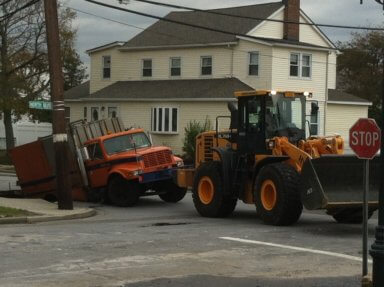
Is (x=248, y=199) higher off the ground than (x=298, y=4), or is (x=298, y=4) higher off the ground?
(x=298, y=4)

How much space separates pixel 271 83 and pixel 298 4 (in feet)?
17.8

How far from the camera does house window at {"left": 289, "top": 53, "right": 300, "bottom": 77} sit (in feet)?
122

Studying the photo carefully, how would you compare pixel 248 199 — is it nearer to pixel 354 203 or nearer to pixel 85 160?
pixel 354 203

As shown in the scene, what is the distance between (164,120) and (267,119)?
23847 mm

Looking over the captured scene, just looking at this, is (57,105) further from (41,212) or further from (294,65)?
(294,65)

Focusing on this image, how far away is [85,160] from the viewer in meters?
20.0

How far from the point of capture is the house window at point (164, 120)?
1516 inches

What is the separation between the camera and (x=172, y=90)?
3894 centimetres

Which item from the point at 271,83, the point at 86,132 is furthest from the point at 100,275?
the point at 271,83

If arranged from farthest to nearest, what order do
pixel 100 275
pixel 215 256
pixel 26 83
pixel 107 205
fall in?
pixel 26 83 → pixel 107 205 → pixel 215 256 → pixel 100 275

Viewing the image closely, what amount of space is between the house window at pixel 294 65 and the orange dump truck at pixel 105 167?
1830 cm

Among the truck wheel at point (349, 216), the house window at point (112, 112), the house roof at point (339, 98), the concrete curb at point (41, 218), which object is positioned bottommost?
the concrete curb at point (41, 218)

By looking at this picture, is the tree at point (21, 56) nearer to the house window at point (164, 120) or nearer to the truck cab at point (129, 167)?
the house window at point (164, 120)

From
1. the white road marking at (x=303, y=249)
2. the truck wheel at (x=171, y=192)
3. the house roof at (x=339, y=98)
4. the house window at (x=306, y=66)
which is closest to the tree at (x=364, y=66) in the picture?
the house roof at (x=339, y=98)
